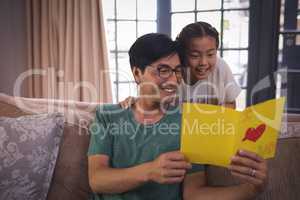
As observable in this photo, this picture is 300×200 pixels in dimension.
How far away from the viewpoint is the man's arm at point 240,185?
89 cm

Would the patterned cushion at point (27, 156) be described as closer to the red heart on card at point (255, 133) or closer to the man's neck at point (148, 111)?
the man's neck at point (148, 111)

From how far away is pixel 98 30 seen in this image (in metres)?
2.47

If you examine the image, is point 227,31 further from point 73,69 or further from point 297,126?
point 297,126

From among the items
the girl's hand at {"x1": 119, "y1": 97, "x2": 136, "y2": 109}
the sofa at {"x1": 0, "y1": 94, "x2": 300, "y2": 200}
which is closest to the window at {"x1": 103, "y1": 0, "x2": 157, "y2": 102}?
the sofa at {"x1": 0, "y1": 94, "x2": 300, "y2": 200}

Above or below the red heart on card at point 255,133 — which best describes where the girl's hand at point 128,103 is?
above

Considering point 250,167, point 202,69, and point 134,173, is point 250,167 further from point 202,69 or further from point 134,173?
point 202,69

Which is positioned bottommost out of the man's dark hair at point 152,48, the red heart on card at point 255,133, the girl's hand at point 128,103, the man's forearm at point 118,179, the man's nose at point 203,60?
the man's forearm at point 118,179

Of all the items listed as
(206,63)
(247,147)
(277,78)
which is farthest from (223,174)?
(277,78)

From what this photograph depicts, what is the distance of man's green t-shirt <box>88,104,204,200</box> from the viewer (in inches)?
43.6

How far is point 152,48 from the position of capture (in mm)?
1133

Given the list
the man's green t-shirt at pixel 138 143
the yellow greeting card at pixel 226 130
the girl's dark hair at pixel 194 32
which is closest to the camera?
the yellow greeting card at pixel 226 130

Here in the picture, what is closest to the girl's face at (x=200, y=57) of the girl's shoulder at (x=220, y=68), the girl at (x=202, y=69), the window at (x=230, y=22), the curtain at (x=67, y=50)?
the girl at (x=202, y=69)

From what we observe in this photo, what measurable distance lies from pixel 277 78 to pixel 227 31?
518mm

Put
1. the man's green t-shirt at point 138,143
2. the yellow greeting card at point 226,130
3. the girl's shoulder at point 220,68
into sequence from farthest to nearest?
the girl's shoulder at point 220,68
the man's green t-shirt at point 138,143
the yellow greeting card at point 226,130
